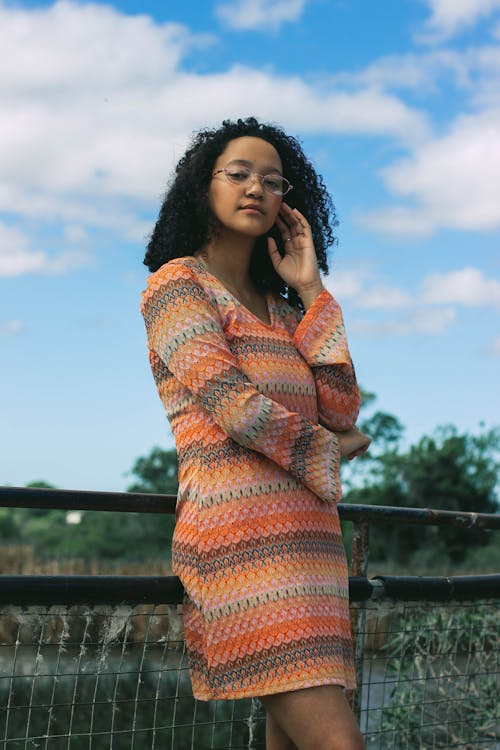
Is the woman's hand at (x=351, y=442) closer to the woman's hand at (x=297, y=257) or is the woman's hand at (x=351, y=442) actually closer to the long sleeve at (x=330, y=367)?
the long sleeve at (x=330, y=367)

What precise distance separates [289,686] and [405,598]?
88 cm

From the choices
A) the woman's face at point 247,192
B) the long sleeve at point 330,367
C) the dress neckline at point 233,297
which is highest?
the woman's face at point 247,192

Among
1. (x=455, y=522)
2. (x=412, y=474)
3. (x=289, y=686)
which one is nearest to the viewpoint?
(x=289, y=686)

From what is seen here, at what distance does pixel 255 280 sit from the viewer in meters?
2.54

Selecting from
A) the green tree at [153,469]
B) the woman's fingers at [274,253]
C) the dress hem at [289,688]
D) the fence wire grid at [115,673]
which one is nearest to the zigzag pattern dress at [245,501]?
the dress hem at [289,688]

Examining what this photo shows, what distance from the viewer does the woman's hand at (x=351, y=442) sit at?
2.29 meters

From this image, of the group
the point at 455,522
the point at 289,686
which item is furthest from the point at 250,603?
the point at 455,522

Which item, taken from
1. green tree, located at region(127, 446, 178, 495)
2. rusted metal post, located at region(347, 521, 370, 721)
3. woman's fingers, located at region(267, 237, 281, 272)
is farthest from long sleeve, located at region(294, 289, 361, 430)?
green tree, located at region(127, 446, 178, 495)

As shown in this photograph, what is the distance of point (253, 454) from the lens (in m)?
2.07

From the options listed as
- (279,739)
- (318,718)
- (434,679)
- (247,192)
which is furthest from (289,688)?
(434,679)

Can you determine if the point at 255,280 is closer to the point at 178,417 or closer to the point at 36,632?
the point at 178,417

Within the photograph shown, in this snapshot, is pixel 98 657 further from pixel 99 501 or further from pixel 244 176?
pixel 244 176

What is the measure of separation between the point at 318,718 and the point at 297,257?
1188 mm

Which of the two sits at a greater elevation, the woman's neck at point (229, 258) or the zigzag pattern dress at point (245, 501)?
the woman's neck at point (229, 258)
